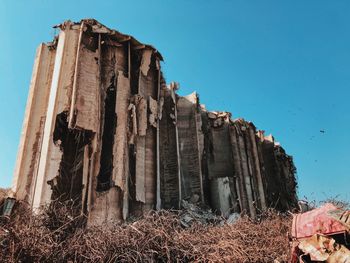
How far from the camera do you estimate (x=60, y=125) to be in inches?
373

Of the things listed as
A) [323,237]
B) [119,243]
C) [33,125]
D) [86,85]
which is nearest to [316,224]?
[323,237]

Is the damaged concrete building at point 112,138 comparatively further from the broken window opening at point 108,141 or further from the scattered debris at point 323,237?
the scattered debris at point 323,237

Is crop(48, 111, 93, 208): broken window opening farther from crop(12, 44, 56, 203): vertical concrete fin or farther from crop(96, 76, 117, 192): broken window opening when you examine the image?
crop(12, 44, 56, 203): vertical concrete fin

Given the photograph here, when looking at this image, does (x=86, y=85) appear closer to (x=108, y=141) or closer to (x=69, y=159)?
(x=108, y=141)

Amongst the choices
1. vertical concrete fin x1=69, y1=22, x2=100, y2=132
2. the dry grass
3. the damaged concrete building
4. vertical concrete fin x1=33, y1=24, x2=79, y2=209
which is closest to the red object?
the dry grass

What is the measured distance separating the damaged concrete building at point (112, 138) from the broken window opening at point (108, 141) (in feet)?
0.10

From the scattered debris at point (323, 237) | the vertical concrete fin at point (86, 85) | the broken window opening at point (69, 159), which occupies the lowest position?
the scattered debris at point (323, 237)

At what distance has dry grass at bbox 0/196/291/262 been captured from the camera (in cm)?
447

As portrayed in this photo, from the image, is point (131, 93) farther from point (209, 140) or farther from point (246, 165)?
point (246, 165)

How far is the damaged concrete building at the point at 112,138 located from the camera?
29.8 ft

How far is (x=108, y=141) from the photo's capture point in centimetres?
998

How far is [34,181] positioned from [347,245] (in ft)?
25.5

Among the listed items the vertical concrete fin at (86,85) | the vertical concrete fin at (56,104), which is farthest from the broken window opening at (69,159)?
the vertical concrete fin at (86,85)

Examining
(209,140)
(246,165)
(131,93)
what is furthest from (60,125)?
(246,165)
